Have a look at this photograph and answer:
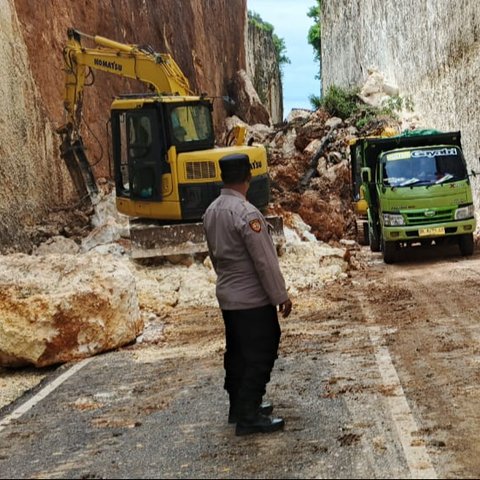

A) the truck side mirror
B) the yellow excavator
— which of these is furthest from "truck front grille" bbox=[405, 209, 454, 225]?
the yellow excavator

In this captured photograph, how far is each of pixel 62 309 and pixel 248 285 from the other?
428 cm

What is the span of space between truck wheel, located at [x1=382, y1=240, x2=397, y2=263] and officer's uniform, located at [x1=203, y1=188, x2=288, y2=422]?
1190 centimetres

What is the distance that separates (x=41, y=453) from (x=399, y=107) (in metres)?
30.3

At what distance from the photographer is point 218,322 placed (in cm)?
1197

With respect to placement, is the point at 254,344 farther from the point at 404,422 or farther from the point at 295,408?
→ the point at 404,422

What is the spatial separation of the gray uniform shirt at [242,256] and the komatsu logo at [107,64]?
13.0 metres

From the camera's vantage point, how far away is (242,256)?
20.0ft

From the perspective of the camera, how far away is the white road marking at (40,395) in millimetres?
7441

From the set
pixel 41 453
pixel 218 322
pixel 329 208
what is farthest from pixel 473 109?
pixel 41 453

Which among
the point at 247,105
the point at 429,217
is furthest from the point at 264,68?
the point at 429,217

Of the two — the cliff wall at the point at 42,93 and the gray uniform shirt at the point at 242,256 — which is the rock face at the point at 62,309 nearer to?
the gray uniform shirt at the point at 242,256

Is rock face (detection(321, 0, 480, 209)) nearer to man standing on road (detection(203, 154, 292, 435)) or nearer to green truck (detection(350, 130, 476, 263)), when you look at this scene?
green truck (detection(350, 130, 476, 263))

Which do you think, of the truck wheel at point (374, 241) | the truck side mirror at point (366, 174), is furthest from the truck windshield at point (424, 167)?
the truck wheel at point (374, 241)

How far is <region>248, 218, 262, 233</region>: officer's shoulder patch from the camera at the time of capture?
6.00 m
